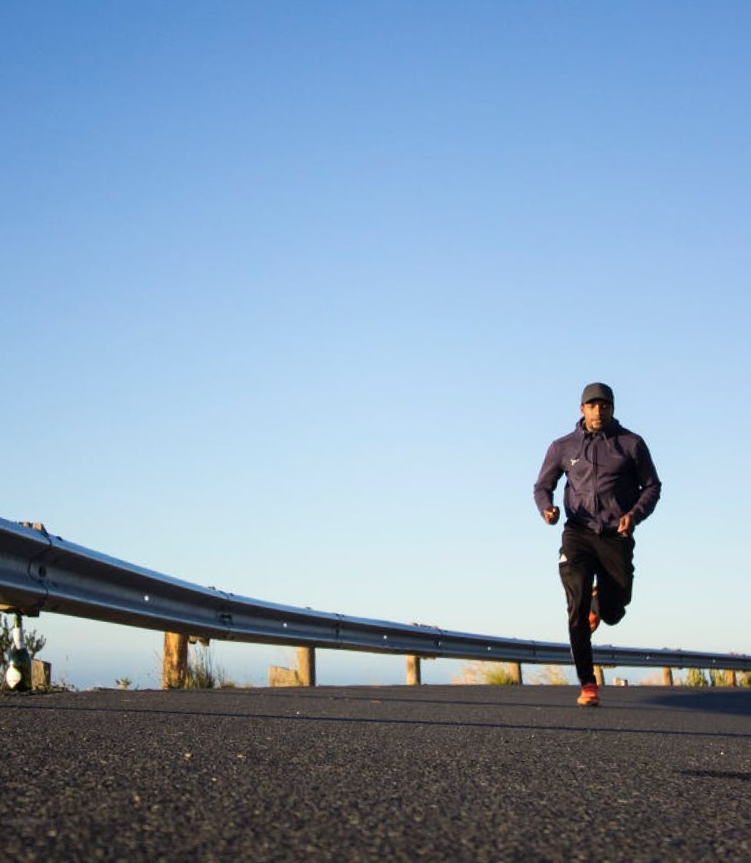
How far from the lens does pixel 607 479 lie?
9.30 m

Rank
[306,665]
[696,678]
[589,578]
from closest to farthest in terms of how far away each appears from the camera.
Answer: [589,578] < [306,665] < [696,678]

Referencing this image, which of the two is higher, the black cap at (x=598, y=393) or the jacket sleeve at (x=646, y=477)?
the black cap at (x=598, y=393)

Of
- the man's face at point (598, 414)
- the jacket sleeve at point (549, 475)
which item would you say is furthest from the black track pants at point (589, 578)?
the man's face at point (598, 414)

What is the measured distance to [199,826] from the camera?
9.11 feet

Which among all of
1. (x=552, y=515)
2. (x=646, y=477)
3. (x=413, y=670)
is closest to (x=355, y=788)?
(x=552, y=515)

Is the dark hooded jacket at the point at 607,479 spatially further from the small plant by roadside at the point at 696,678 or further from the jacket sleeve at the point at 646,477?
the small plant by roadside at the point at 696,678

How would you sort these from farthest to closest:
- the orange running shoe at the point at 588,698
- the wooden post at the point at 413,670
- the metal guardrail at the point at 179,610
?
the wooden post at the point at 413,670, the orange running shoe at the point at 588,698, the metal guardrail at the point at 179,610

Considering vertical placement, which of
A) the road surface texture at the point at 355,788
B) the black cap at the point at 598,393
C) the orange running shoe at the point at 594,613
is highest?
the black cap at the point at 598,393

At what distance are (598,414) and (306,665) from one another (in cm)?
392

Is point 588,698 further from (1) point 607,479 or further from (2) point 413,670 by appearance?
(2) point 413,670

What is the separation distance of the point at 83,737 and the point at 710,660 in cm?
1575

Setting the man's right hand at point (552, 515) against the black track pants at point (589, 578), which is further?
the black track pants at point (589, 578)

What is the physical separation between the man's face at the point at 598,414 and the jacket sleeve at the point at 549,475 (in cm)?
38

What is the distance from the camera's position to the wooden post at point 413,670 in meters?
13.6
